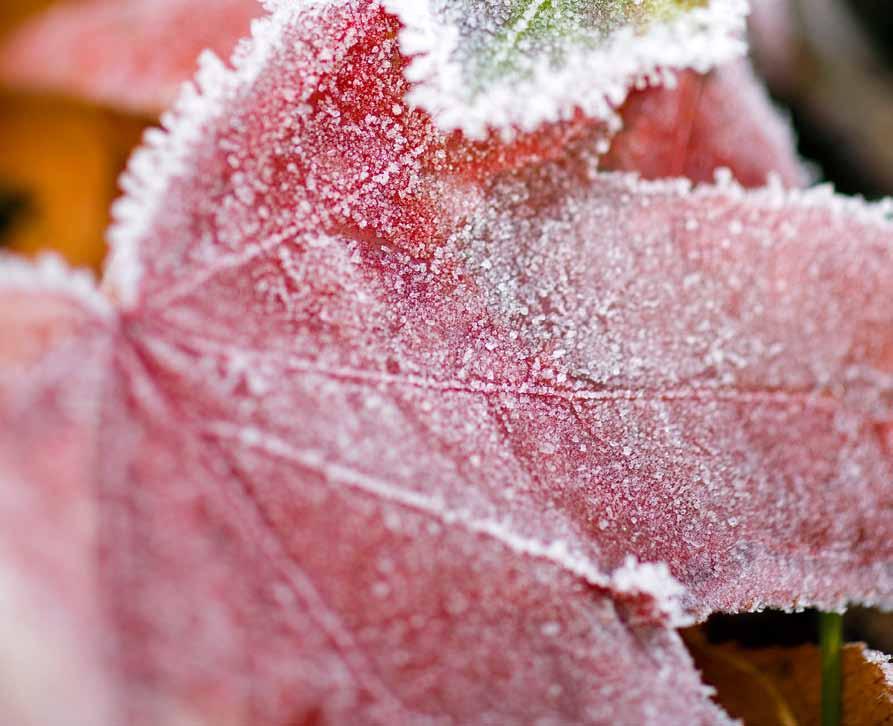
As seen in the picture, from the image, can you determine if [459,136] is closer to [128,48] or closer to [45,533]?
[45,533]

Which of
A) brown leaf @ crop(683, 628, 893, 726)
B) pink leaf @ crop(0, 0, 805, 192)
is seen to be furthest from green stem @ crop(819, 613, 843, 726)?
pink leaf @ crop(0, 0, 805, 192)

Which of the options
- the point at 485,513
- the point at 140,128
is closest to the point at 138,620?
the point at 485,513

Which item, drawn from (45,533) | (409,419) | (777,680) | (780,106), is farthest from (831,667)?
(780,106)

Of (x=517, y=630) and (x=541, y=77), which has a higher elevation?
(x=541, y=77)

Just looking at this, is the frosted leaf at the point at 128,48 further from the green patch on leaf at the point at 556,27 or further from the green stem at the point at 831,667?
the green stem at the point at 831,667

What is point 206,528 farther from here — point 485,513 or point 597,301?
point 597,301

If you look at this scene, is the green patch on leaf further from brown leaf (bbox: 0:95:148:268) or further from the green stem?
brown leaf (bbox: 0:95:148:268)

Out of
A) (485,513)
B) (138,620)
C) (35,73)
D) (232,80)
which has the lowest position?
(138,620)

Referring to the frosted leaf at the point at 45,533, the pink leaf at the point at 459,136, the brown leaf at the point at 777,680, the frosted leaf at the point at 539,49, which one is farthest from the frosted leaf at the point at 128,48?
the brown leaf at the point at 777,680
